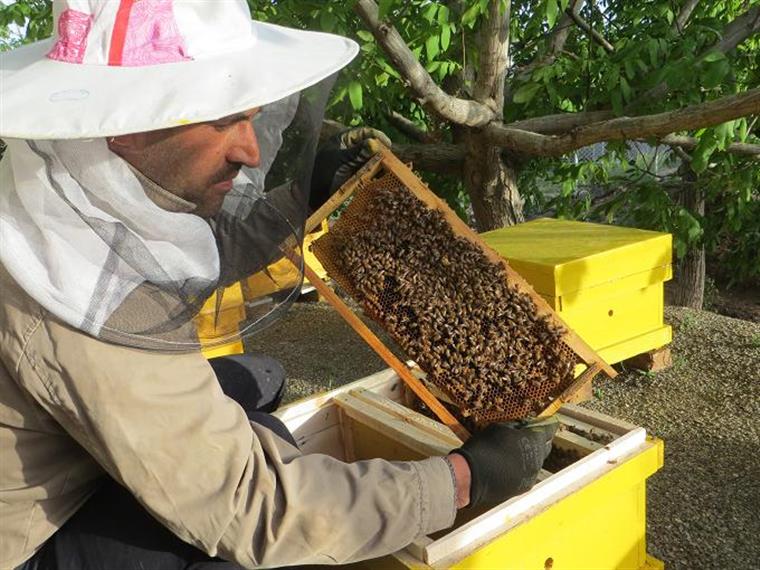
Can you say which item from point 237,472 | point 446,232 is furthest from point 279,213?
point 237,472

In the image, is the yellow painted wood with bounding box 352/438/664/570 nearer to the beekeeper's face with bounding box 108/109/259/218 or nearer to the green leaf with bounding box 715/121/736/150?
the beekeeper's face with bounding box 108/109/259/218

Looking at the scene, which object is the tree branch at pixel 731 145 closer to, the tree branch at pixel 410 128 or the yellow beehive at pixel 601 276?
the yellow beehive at pixel 601 276

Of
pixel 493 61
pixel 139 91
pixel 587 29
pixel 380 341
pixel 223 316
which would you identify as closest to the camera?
pixel 139 91

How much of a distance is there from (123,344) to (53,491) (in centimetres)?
40

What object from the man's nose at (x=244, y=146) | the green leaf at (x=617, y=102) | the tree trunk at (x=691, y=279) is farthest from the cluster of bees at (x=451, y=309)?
the tree trunk at (x=691, y=279)

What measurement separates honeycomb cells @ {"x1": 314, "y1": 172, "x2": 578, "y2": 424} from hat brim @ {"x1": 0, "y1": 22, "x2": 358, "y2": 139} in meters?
0.77

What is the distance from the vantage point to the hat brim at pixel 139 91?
1.06 m

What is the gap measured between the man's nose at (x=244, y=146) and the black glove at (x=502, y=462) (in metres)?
0.83

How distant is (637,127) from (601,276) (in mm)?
653

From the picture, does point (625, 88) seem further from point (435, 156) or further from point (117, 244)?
point (117, 244)

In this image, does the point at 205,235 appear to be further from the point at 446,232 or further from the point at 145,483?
the point at 446,232

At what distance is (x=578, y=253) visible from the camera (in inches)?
117

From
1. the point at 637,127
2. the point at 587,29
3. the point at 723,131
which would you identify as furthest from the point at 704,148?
the point at 587,29

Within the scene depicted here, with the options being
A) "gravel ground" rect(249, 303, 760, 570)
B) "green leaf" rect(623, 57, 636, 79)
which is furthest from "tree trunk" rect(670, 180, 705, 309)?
"green leaf" rect(623, 57, 636, 79)
